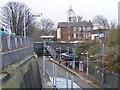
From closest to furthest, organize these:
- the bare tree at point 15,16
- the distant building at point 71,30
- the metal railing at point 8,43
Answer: the metal railing at point 8,43 → the bare tree at point 15,16 → the distant building at point 71,30

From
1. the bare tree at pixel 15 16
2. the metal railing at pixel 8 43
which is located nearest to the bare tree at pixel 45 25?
the bare tree at pixel 15 16

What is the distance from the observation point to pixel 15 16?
2908 inches

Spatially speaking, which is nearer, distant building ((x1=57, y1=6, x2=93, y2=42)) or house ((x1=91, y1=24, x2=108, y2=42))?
house ((x1=91, y1=24, x2=108, y2=42))

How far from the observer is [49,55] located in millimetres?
75062

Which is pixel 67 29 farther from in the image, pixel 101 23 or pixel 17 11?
pixel 17 11

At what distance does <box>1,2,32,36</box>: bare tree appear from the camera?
232 ft

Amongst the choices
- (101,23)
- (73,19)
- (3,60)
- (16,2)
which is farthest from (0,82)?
(73,19)

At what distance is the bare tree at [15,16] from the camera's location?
70812 mm

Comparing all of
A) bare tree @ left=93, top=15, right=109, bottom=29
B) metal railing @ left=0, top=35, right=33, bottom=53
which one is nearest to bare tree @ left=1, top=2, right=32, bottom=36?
bare tree @ left=93, top=15, right=109, bottom=29

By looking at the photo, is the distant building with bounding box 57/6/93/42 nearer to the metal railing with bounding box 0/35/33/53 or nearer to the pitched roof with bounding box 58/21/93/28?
the pitched roof with bounding box 58/21/93/28

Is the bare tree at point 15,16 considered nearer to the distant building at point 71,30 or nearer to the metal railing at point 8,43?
the distant building at point 71,30

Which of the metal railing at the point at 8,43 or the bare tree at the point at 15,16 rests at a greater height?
the bare tree at the point at 15,16

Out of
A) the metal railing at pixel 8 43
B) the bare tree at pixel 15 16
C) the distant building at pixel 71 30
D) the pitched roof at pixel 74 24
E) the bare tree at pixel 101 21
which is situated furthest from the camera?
the pitched roof at pixel 74 24

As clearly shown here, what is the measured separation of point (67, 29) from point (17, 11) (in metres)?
34.8
